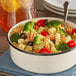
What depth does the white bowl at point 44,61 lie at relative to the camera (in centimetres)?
78

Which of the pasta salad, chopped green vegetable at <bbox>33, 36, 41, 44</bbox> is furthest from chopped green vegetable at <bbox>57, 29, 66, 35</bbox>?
chopped green vegetable at <bbox>33, 36, 41, 44</bbox>

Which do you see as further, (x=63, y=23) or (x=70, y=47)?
(x=63, y=23)

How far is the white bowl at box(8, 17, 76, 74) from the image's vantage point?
78 cm

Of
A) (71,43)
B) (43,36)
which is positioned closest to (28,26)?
(43,36)

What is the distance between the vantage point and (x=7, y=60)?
2.97 ft

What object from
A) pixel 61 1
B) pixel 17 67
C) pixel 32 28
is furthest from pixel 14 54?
pixel 61 1

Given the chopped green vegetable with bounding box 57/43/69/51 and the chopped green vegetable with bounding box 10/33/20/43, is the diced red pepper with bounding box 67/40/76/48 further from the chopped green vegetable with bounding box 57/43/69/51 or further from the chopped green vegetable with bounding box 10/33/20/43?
the chopped green vegetable with bounding box 10/33/20/43

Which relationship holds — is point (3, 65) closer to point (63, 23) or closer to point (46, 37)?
point (46, 37)

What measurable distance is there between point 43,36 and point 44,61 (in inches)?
5.3

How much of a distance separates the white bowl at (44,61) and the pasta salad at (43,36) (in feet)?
0.09

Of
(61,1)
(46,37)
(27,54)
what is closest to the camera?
(27,54)

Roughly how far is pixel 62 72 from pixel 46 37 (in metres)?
0.14

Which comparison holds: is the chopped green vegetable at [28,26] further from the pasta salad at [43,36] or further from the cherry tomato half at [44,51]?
the cherry tomato half at [44,51]

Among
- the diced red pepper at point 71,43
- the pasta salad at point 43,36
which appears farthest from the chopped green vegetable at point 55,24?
the diced red pepper at point 71,43
